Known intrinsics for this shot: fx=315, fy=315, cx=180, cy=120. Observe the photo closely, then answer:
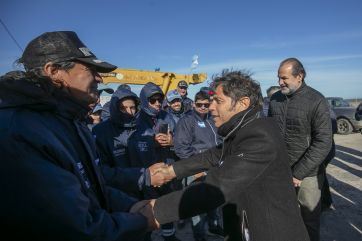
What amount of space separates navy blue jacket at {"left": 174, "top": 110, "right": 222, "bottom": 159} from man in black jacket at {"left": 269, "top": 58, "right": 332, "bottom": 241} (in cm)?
123

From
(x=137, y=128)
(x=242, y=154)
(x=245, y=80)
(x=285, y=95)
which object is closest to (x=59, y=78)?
(x=242, y=154)

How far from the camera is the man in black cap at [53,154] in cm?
121

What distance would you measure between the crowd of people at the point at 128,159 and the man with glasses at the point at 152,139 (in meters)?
0.03

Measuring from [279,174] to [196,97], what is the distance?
3.23 m

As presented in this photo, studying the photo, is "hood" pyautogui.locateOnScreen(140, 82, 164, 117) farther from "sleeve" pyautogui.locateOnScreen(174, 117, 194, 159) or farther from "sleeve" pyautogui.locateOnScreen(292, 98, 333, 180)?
"sleeve" pyautogui.locateOnScreen(292, 98, 333, 180)

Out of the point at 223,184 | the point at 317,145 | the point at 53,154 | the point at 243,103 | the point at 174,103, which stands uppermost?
the point at 243,103

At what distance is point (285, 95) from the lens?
421 cm

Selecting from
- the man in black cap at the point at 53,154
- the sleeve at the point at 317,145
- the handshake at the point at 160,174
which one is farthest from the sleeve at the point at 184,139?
the man in black cap at the point at 53,154

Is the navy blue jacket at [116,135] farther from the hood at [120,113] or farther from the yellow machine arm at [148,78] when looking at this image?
the yellow machine arm at [148,78]

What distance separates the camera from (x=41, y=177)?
1226 millimetres

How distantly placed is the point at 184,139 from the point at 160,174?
2.01 meters

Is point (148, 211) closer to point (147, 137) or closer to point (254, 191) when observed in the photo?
point (254, 191)

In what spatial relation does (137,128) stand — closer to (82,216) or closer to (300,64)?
(300,64)

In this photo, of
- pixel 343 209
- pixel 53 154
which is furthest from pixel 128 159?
pixel 343 209
